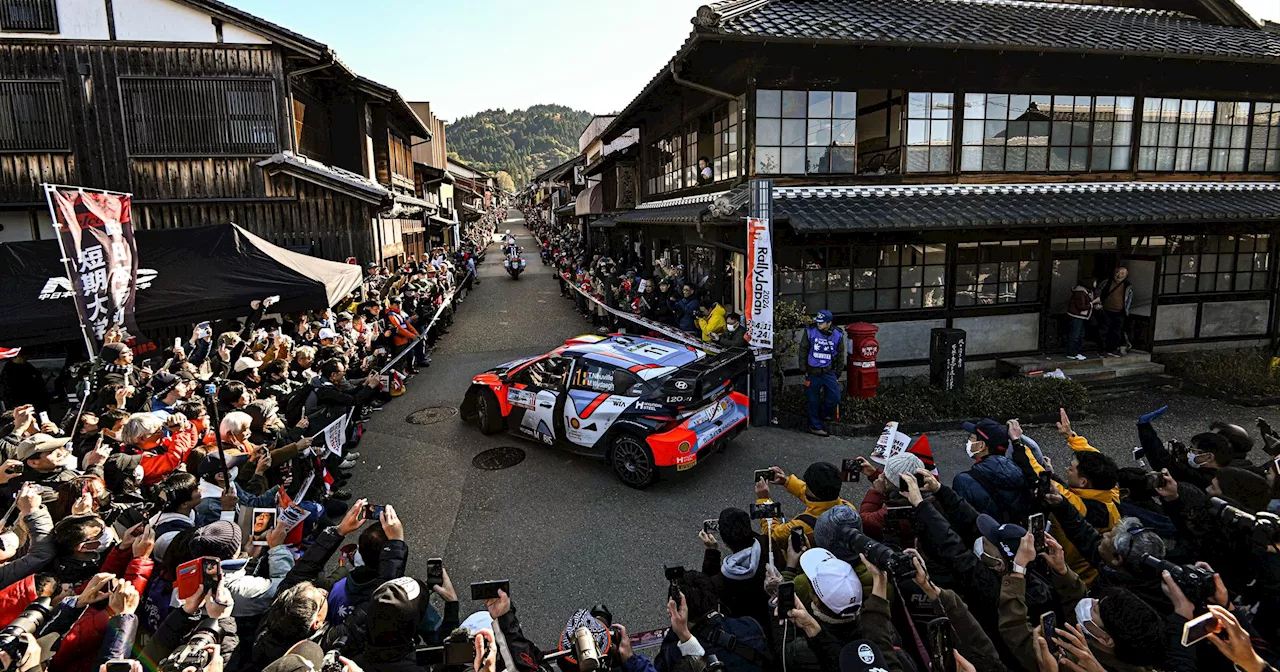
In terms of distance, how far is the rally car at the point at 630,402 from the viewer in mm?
7566

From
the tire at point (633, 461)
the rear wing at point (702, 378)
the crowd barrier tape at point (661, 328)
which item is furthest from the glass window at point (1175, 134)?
the tire at point (633, 461)

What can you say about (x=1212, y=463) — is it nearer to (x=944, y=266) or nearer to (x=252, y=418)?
(x=944, y=266)

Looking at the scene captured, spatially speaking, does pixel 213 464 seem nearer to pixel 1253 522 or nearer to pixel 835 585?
pixel 835 585

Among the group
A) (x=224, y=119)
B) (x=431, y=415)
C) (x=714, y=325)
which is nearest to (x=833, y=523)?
(x=714, y=325)

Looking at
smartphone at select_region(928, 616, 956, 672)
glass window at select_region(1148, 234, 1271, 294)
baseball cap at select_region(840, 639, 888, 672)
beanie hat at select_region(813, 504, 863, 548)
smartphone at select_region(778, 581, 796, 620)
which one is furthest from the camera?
glass window at select_region(1148, 234, 1271, 294)

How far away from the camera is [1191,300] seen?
1288 cm

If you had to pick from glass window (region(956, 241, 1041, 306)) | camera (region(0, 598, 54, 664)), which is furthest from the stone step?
camera (region(0, 598, 54, 664))

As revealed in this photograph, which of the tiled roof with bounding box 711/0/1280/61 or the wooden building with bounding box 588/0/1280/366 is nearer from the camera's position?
the tiled roof with bounding box 711/0/1280/61

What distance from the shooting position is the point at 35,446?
16.1ft

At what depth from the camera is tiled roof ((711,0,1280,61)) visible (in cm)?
1034

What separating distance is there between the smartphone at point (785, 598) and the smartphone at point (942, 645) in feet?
2.08

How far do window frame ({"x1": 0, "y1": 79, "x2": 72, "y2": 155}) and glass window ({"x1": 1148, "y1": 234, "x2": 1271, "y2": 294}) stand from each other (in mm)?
23162

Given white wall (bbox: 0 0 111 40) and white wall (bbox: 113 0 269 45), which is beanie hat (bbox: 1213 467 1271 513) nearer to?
white wall (bbox: 113 0 269 45)

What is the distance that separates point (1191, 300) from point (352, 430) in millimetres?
15921
